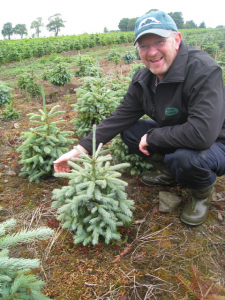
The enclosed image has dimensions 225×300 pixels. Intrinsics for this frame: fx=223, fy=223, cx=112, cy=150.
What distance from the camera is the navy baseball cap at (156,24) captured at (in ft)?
7.43

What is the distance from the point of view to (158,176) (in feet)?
11.1

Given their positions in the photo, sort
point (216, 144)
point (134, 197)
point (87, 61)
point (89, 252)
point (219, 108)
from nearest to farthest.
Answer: point (219, 108)
point (89, 252)
point (216, 144)
point (134, 197)
point (87, 61)

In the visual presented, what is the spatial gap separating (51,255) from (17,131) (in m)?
3.71

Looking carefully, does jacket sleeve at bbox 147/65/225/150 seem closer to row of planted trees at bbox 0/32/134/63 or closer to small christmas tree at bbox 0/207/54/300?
small christmas tree at bbox 0/207/54/300

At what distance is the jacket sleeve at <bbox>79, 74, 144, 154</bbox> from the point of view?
9.85 ft

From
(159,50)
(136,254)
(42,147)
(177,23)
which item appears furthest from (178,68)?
(177,23)

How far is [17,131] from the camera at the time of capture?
5340 mm

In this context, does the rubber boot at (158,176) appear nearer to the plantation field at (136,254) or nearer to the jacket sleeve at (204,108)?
the plantation field at (136,254)

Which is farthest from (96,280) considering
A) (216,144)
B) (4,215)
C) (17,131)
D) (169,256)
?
(17,131)

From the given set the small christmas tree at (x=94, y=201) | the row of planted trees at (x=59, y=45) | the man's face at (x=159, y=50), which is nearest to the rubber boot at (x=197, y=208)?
the small christmas tree at (x=94, y=201)

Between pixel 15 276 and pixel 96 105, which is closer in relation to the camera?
pixel 15 276

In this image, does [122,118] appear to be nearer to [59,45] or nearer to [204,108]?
[204,108]

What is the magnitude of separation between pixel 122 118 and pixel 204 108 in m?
1.19

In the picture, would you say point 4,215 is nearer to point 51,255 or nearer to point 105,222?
point 51,255
